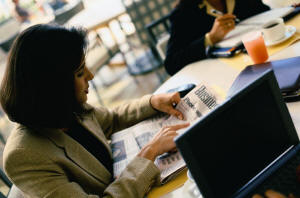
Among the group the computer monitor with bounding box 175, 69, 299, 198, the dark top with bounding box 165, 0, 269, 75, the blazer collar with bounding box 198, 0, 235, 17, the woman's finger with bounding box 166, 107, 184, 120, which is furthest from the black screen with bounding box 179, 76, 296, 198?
the blazer collar with bounding box 198, 0, 235, 17

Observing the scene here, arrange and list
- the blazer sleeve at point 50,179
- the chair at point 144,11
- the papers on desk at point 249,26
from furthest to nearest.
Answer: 1. the chair at point 144,11
2. the papers on desk at point 249,26
3. the blazer sleeve at point 50,179

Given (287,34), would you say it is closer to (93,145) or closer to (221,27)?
(221,27)

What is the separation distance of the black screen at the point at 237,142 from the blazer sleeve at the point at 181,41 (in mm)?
913

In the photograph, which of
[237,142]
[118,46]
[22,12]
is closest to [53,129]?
→ [237,142]

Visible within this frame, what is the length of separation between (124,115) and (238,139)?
778 millimetres

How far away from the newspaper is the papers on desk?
472 millimetres

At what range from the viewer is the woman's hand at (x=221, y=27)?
4.78ft

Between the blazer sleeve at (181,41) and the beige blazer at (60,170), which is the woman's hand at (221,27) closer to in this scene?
the blazer sleeve at (181,41)

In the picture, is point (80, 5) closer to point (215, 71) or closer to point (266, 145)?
point (215, 71)

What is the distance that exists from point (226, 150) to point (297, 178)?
0.17 meters

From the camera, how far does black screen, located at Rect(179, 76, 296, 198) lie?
54 cm

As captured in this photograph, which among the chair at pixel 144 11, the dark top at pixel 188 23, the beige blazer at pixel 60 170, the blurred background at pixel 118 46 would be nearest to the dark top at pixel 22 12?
the blurred background at pixel 118 46

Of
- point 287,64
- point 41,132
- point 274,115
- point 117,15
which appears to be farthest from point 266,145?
point 117,15

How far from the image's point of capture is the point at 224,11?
6.15ft
